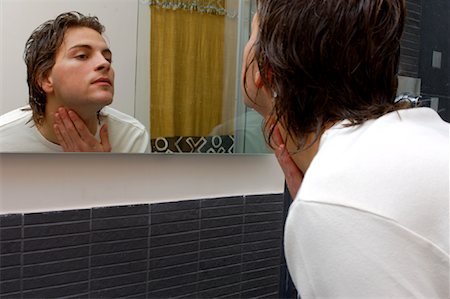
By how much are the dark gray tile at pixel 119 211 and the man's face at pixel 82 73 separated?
8.9 inches

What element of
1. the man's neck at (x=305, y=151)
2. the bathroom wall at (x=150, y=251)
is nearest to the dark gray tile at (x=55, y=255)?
the bathroom wall at (x=150, y=251)

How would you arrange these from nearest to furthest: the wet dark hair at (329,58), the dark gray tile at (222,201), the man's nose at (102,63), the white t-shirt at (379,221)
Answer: the white t-shirt at (379,221)
the wet dark hair at (329,58)
the man's nose at (102,63)
the dark gray tile at (222,201)

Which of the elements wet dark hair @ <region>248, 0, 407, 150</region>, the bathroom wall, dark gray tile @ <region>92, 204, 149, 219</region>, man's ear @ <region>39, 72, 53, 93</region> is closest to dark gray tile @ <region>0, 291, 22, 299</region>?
the bathroom wall

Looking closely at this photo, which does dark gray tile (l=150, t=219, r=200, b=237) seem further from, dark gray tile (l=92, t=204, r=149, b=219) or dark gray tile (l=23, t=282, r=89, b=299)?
dark gray tile (l=23, t=282, r=89, b=299)

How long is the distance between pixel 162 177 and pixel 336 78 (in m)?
0.76

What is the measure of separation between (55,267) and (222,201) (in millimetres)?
474

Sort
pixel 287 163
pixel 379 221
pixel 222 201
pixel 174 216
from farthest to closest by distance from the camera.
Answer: pixel 222 201
pixel 174 216
pixel 287 163
pixel 379 221

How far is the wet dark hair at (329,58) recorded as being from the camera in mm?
537

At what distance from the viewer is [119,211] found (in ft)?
3.81

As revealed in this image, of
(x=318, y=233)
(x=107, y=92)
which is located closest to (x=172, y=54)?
(x=107, y=92)

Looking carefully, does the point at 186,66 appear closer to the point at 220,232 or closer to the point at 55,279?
the point at 220,232

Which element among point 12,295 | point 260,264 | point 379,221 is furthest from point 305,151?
point 260,264

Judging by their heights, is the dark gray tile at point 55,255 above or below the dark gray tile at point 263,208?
below

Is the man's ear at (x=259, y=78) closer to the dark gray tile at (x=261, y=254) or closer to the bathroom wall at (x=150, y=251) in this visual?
the bathroom wall at (x=150, y=251)
